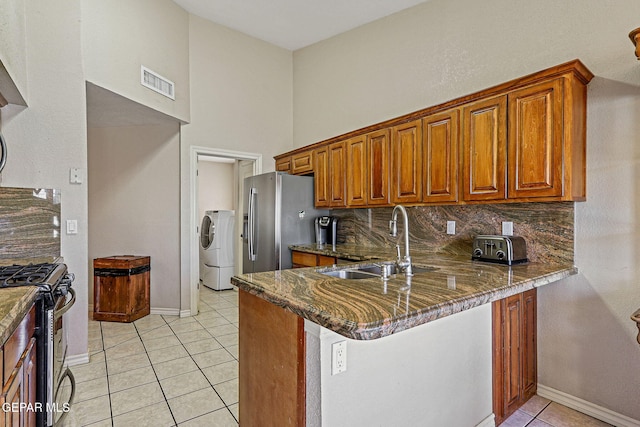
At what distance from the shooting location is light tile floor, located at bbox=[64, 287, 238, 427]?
2.04 m

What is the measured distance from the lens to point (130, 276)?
12.5ft

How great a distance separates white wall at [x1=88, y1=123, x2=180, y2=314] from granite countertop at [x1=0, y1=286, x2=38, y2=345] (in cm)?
277

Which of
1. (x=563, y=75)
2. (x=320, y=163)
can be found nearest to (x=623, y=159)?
(x=563, y=75)

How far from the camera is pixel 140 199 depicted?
418 centimetres

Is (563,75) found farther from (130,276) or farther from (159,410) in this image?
(130,276)

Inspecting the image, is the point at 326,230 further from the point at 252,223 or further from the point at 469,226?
the point at 469,226

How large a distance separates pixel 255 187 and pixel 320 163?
0.84 meters

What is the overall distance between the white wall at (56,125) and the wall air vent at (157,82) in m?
0.62

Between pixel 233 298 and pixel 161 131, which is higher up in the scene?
pixel 161 131

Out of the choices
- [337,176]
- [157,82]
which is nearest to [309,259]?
[337,176]

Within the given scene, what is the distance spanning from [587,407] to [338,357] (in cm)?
201

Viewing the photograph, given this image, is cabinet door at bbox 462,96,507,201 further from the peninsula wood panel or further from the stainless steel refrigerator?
the stainless steel refrigerator

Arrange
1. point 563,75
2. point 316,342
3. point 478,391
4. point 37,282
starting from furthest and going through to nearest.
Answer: point 563,75 → point 478,391 → point 37,282 → point 316,342

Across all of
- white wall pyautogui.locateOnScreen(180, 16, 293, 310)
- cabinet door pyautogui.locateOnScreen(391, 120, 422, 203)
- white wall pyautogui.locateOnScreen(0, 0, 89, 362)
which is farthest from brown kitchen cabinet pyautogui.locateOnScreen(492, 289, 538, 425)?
white wall pyautogui.locateOnScreen(180, 16, 293, 310)
